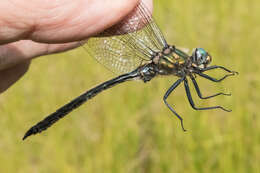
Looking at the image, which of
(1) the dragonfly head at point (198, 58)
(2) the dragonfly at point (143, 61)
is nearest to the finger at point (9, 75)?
(2) the dragonfly at point (143, 61)

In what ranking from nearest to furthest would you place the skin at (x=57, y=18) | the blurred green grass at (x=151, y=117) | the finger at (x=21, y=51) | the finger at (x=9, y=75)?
the skin at (x=57, y=18) → the finger at (x=21, y=51) → the finger at (x=9, y=75) → the blurred green grass at (x=151, y=117)

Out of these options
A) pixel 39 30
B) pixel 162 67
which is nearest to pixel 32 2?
pixel 39 30

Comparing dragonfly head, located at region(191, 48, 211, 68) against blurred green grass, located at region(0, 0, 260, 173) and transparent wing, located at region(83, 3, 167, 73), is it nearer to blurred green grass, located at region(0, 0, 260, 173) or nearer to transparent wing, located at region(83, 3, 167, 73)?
transparent wing, located at region(83, 3, 167, 73)

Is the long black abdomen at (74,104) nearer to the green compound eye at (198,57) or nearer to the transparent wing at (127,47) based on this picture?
the transparent wing at (127,47)

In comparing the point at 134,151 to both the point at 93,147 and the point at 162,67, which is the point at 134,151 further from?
the point at 162,67

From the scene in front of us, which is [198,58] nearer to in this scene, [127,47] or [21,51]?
[127,47]

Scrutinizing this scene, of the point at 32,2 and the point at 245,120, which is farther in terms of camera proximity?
the point at 245,120

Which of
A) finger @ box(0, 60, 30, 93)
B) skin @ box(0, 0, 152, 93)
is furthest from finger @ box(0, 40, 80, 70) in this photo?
skin @ box(0, 0, 152, 93)
